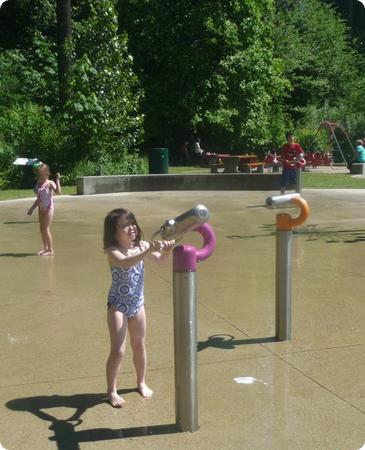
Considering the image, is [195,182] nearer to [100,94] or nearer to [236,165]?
[100,94]

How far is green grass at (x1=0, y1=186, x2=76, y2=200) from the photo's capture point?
17.4 m

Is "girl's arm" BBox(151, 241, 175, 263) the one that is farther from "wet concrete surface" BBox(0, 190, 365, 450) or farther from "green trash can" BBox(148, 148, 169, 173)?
"green trash can" BBox(148, 148, 169, 173)

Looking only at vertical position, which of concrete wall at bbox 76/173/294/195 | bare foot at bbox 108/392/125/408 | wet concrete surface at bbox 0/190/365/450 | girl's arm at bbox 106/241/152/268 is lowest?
wet concrete surface at bbox 0/190/365/450

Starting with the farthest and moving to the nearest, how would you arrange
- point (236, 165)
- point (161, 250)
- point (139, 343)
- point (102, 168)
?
point (236, 165), point (102, 168), point (139, 343), point (161, 250)

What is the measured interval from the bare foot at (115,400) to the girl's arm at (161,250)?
83 centimetres

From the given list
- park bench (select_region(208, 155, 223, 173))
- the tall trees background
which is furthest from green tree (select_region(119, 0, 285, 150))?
park bench (select_region(208, 155, 223, 173))

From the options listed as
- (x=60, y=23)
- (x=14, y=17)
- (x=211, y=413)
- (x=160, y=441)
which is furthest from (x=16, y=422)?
(x=14, y=17)

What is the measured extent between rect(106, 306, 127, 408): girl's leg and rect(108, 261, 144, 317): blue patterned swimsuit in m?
0.04

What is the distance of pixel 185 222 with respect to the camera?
11.5 feet

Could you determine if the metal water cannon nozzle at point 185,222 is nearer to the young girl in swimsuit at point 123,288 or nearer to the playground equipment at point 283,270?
the young girl in swimsuit at point 123,288

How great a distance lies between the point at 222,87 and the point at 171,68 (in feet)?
8.02

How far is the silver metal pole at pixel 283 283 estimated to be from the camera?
509cm

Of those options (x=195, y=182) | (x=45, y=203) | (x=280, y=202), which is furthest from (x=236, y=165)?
(x=280, y=202)

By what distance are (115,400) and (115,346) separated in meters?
0.31
